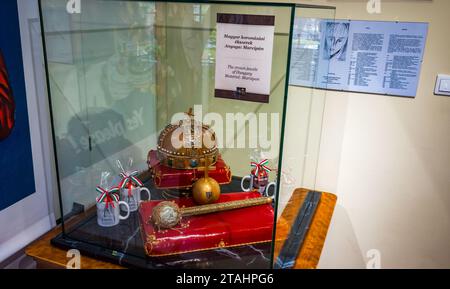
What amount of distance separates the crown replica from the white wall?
0.55 m

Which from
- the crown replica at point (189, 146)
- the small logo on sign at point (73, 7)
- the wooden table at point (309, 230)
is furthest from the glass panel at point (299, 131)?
the small logo on sign at point (73, 7)

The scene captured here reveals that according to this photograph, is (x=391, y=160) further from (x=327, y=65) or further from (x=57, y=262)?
(x=57, y=262)

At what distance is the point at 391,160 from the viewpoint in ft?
4.47

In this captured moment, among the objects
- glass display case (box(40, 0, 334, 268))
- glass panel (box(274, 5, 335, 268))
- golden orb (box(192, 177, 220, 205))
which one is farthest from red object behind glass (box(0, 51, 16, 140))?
glass panel (box(274, 5, 335, 268))

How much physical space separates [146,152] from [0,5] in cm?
53

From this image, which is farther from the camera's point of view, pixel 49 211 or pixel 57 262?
pixel 49 211

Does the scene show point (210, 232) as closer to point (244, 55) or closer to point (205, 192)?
point (205, 192)

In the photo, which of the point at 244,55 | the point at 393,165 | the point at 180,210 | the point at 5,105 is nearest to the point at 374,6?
the point at 393,165

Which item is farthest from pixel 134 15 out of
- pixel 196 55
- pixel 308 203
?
pixel 308 203

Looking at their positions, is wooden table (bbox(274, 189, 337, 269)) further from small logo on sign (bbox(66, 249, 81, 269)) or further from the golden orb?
small logo on sign (bbox(66, 249, 81, 269))

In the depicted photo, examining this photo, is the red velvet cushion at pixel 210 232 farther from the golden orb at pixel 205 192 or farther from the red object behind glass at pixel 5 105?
the red object behind glass at pixel 5 105

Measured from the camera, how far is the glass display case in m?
0.88

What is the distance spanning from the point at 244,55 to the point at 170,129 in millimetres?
348

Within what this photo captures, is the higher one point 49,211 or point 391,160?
point 391,160
